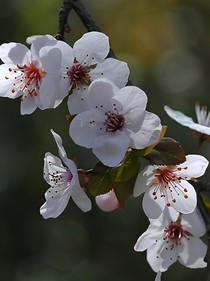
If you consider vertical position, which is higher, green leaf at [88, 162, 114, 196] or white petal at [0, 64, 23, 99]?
white petal at [0, 64, 23, 99]

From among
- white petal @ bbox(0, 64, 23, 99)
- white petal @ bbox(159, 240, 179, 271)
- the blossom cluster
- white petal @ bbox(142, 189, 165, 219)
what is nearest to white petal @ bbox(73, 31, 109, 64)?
the blossom cluster

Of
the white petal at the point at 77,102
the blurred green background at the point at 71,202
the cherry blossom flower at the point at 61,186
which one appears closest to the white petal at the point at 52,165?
the cherry blossom flower at the point at 61,186

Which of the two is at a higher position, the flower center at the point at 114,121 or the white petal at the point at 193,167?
the flower center at the point at 114,121

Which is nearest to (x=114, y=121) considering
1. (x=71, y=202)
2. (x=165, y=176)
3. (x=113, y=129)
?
(x=113, y=129)

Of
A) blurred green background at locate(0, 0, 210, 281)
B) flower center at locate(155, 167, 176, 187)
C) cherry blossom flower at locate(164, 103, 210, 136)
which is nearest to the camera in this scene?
flower center at locate(155, 167, 176, 187)

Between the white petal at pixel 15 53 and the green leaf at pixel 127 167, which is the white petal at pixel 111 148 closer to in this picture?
the green leaf at pixel 127 167

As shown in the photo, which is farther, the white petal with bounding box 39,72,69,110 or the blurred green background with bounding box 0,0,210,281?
the blurred green background with bounding box 0,0,210,281

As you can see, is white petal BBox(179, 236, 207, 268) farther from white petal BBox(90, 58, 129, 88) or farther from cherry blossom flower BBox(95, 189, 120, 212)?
white petal BBox(90, 58, 129, 88)
